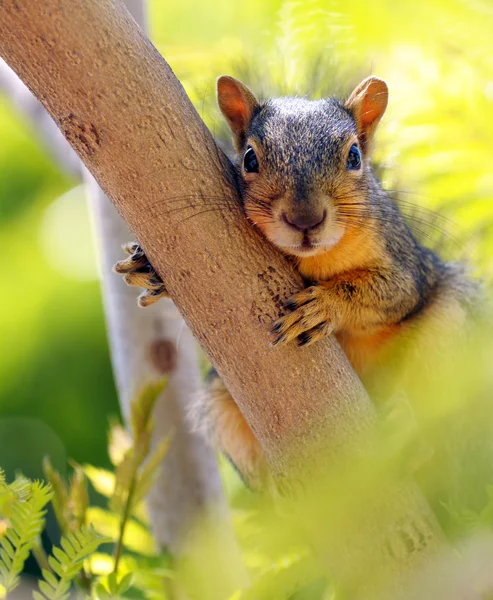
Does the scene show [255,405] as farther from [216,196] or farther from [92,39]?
[92,39]

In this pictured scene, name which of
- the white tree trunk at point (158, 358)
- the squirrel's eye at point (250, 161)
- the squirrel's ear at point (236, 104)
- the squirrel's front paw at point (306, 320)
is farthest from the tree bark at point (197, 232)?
the white tree trunk at point (158, 358)

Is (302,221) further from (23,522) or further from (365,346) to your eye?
(23,522)

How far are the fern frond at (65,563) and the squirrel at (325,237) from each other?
0.36 metres

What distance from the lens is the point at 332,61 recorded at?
1432 millimetres

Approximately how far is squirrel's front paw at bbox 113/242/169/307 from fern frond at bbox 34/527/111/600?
429 mm

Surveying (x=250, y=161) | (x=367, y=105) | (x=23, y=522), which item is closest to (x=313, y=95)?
(x=367, y=105)

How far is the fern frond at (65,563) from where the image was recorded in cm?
78

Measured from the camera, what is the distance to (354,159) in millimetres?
1326

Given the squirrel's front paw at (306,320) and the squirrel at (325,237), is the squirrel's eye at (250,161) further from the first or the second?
the squirrel's front paw at (306,320)

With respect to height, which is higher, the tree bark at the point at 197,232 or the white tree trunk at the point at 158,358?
the tree bark at the point at 197,232

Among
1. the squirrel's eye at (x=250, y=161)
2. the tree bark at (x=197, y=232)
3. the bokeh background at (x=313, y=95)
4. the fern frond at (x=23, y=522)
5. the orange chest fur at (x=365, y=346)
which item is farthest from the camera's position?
the orange chest fur at (x=365, y=346)

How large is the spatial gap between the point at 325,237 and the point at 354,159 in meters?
0.23

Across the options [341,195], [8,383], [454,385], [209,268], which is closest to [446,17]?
[341,195]

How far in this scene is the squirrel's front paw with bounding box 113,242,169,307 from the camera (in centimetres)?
114
